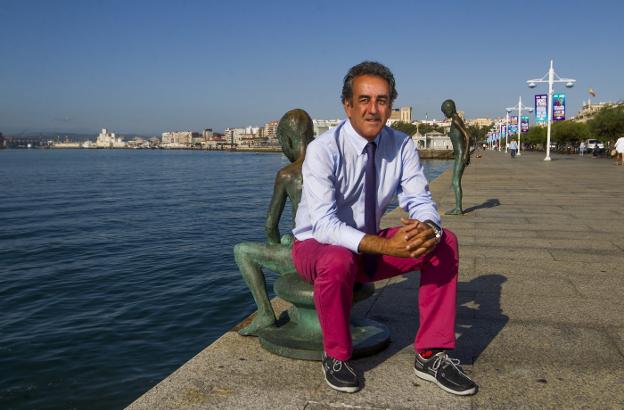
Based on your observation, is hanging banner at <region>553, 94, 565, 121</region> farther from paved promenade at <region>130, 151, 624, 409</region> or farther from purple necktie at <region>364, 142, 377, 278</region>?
purple necktie at <region>364, 142, 377, 278</region>

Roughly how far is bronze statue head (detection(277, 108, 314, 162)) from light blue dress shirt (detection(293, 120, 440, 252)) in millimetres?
640

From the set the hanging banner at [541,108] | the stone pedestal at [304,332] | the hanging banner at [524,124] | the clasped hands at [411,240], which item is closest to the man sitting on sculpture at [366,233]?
the clasped hands at [411,240]

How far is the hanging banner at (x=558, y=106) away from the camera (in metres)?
36.3

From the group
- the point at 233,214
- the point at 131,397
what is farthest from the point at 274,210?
the point at 233,214

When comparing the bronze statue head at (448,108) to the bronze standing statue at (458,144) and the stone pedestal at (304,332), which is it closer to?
the bronze standing statue at (458,144)

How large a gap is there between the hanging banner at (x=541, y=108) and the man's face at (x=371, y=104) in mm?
36173

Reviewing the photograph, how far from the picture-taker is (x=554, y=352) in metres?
3.29

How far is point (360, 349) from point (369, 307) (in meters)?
1.10

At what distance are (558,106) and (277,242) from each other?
122 feet

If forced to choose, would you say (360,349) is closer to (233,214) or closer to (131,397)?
(131,397)

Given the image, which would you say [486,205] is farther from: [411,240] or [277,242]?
[411,240]

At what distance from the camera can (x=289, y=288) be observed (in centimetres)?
A: 323

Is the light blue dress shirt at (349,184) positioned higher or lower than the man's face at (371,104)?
lower

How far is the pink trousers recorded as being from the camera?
2.63 meters
